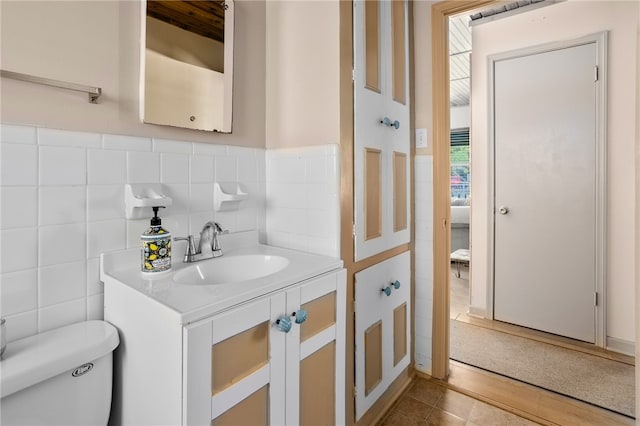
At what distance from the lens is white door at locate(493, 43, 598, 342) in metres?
2.21

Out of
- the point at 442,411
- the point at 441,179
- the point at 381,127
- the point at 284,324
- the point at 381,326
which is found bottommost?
the point at 442,411

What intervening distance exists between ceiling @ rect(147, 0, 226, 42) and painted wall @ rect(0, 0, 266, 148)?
7cm

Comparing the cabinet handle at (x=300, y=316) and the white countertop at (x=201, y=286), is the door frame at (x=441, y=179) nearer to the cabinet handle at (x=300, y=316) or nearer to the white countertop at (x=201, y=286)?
the white countertop at (x=201, y=286)

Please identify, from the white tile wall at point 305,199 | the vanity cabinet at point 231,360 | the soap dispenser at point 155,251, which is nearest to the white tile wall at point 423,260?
the white tile wall at point 305,199

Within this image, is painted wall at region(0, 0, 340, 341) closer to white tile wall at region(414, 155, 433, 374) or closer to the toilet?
the toilet

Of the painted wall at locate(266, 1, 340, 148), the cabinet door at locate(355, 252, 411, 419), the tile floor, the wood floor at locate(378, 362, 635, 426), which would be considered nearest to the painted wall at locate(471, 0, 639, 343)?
the wood floor at locate(378, 362, 635, 426)

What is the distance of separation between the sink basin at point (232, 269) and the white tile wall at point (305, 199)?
18 cm

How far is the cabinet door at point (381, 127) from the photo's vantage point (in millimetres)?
1381

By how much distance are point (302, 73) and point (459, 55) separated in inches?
119

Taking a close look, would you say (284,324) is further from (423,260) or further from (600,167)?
(600,167)

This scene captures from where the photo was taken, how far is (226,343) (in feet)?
2.66

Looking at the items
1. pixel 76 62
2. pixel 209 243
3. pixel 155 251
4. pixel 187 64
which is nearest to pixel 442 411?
pixel 209 243

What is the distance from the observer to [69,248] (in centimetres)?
97

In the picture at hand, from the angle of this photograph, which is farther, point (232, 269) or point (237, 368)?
point (232, 269)
